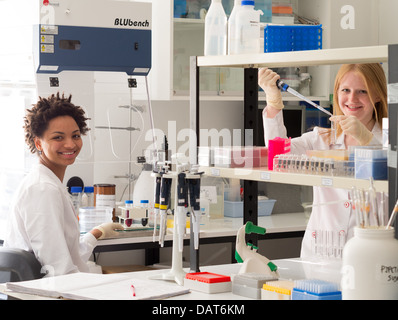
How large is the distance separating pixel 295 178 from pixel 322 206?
67 centimetres

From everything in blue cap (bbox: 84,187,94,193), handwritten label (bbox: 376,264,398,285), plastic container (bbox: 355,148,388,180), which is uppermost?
plastic container (bbox: 355,148,388,180)

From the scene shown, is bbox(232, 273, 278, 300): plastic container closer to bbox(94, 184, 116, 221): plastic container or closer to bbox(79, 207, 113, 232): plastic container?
bbox(79, 207, 113, 232): plastic container

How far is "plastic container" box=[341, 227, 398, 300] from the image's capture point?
1.64 m

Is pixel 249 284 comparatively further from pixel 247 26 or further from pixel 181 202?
pixel 247 26

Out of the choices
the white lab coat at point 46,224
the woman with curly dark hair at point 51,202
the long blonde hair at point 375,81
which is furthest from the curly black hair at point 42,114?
the long blonde hair at point 375,81

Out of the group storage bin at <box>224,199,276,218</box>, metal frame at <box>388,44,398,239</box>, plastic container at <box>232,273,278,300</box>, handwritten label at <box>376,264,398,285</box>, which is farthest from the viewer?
storage bin at <box>224,199,276,218</box>

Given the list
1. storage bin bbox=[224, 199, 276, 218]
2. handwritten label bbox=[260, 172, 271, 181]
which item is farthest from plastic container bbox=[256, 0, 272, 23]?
handwritten label bbox=[260, 172, 271, 181]

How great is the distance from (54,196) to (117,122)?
1133mm

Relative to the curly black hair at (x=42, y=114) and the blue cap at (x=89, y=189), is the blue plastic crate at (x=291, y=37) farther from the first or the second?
the blue cap at (x=89, y=189)

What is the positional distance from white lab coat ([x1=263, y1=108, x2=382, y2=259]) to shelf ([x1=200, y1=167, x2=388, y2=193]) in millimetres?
408

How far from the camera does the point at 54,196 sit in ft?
9.16

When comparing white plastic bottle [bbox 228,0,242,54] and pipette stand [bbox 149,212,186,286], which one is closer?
pipette stand [bbox 149,212,186,286]

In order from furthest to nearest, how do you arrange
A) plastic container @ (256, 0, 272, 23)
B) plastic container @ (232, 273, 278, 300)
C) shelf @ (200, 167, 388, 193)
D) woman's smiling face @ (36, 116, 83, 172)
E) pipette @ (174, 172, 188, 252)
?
plastic container @ (256, 0, 272, 23) → woman's smiling face @ (36, 116, 83, 172) → pipette @ (174, 172, 188, 252) → plastic container @ (232, 273, 278, 300) → shelf @ (200, 167, 388, 193)
